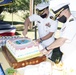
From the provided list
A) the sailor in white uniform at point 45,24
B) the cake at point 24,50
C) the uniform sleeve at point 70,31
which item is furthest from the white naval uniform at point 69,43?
the sailor in white uniform at point 45,24

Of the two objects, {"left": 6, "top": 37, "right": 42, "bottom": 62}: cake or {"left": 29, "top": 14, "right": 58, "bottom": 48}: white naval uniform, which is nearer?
{"left": 6, "top": 37, "right": 42, "bottom": 62}: cake

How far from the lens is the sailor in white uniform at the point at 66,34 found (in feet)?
5.88

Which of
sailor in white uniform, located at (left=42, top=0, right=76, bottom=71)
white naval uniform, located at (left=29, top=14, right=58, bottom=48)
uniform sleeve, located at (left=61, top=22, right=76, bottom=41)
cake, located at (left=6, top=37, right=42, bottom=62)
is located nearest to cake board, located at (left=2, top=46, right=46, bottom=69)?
cake, located at (left=6, top=37, right=42, bottom=62)

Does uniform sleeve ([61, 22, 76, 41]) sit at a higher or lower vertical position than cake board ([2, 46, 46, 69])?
higher

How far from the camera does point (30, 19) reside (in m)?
2.89

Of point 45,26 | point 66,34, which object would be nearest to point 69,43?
point 66,34

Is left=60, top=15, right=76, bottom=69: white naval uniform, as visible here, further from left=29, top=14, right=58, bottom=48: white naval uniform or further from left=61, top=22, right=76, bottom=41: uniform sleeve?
left=29, top=14, right=58, bottom=48: white naval uniform

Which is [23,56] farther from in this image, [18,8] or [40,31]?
[18,8]

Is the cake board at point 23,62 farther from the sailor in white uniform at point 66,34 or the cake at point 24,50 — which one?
the sailor in white uniform at point 66,34

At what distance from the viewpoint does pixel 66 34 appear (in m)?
1.85

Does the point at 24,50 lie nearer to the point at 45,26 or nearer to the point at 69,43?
the point at 69,43

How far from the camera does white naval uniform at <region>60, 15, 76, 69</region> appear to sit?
1.84 m

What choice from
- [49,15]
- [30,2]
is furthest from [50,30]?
[30,2]

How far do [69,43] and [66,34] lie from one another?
17 cm
